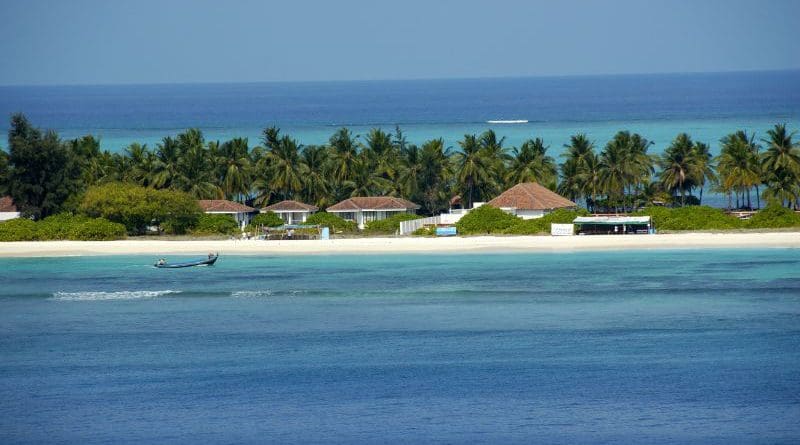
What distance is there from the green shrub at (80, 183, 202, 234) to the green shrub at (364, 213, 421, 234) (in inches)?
376

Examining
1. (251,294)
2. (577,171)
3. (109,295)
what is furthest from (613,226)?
(109,295)

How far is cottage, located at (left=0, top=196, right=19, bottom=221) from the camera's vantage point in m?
→ 73.5

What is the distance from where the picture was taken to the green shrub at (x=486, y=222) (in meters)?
67.3

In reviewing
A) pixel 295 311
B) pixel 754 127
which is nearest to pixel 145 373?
pixel 295 311

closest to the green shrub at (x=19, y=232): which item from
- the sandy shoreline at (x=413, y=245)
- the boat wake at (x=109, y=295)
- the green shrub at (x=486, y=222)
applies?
the sandy shoreline at (x=413, y=245)

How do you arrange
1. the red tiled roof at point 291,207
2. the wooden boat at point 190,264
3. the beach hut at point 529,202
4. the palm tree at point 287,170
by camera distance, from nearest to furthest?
the wooden boat at point 190,264
the beach hut at point 529,202
the red tiled roof at point 291,207
the palm tree at point 287,170

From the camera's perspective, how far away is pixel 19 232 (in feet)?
222

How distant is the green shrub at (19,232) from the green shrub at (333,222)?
14711mm

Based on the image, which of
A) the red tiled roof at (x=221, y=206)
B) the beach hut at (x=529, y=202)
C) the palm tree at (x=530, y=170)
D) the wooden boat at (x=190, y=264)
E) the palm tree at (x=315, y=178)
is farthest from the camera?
the palm tree at (x=530, y=170)

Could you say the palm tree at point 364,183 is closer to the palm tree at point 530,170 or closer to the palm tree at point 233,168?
the palm tree at point 233,168

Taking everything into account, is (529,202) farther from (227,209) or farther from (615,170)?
(227,209)

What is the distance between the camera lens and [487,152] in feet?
249

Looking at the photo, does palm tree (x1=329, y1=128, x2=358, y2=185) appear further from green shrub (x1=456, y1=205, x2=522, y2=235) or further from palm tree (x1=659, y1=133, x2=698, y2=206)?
palm tree (x1=659, y1=133, x2=698, y2=206)

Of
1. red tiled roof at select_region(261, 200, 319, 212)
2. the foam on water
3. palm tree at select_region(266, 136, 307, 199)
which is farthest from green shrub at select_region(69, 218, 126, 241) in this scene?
the foam on water
